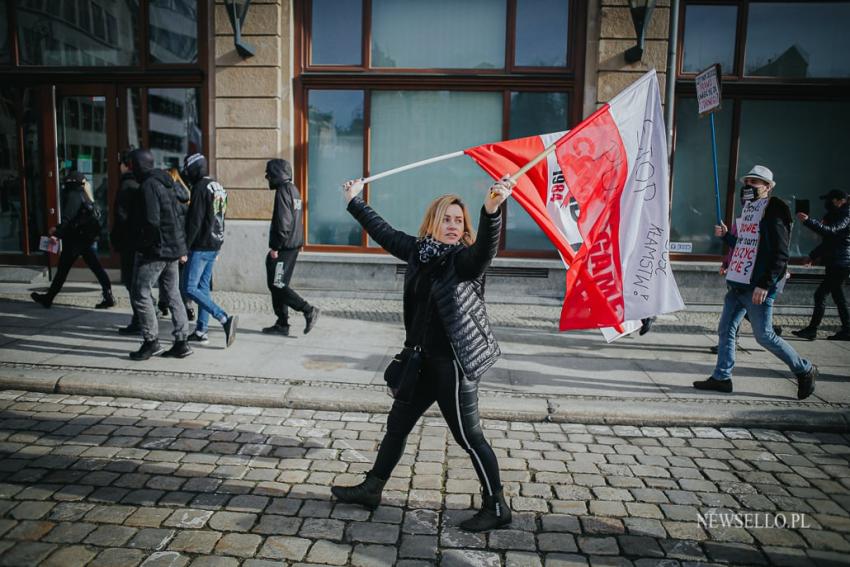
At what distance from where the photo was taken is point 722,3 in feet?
32.4

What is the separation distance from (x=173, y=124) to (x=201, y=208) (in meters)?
4.54

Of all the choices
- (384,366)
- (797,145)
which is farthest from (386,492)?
(797,145)

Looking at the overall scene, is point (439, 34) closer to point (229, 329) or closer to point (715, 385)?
point (229, 329)

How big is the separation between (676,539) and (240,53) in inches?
354

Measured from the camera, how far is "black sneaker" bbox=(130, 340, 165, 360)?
6312 mm

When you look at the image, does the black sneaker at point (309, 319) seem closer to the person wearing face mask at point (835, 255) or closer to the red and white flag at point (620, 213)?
the red and white flag at point (620, 213)

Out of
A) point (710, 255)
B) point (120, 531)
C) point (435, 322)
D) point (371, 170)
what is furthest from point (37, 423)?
point (710, 255)

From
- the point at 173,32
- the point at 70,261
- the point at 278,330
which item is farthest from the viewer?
the point at 173,32

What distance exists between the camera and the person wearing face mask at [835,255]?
26.6 feet

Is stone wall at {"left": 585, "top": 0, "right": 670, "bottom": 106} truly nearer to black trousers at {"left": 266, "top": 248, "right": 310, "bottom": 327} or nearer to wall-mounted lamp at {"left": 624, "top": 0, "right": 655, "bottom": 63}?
wall-mounted lamp at {"left": 624, "top": 0, "right": 655, "bottom": 63}

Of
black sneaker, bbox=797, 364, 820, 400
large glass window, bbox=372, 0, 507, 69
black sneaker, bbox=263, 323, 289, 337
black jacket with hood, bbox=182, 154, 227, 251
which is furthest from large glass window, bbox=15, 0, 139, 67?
black sneaker, bbox=797, 364, 820, 400

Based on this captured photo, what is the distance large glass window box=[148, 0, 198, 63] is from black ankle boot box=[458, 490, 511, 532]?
9.23 meters

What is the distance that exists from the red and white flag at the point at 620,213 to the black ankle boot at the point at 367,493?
164 centimetres

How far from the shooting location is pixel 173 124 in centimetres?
1056
